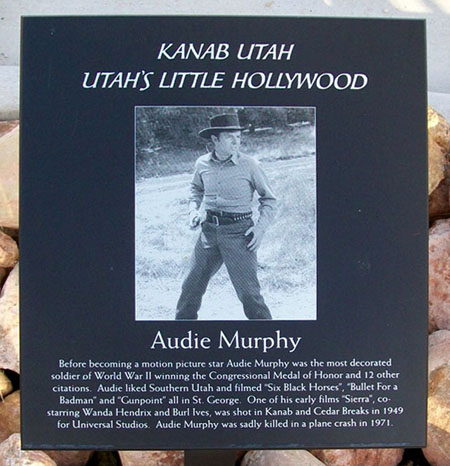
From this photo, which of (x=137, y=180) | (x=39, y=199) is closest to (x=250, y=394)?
(x=137, y=180)

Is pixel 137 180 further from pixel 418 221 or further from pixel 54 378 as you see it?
pixel 418 221

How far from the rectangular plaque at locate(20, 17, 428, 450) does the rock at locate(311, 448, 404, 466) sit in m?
0.36

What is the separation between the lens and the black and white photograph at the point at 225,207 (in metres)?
1.52

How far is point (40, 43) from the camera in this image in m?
1.53

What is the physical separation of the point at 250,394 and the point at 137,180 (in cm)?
58

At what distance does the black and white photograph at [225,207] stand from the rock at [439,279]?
0.69 metres

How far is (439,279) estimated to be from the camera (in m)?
2.04

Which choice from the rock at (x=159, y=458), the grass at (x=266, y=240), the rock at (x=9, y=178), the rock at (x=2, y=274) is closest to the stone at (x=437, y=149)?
the grass at (x=266, y=240)

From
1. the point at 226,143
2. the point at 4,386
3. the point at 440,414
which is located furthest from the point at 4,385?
the point at 440,414

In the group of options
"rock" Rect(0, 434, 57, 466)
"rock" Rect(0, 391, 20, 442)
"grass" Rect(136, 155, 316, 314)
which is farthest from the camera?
"rock" Rect(0, 391, 20, 442)

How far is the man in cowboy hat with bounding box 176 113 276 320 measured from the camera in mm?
1521

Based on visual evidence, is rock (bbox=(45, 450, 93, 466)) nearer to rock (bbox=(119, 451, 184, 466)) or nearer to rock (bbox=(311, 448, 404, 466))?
rock (bbox=(119, 451, 184, 466))

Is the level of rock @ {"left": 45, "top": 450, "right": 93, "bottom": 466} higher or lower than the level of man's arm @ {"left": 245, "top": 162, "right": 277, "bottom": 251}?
lower

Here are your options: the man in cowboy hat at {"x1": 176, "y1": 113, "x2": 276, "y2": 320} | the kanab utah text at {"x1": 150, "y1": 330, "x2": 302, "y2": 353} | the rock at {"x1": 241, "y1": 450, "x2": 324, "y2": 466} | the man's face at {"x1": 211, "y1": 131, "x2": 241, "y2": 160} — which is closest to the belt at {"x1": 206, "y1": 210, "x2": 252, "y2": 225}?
the man in cowboy hat at {"x1": 176, "y1": 113, "x2": 276, "y2": 320}
